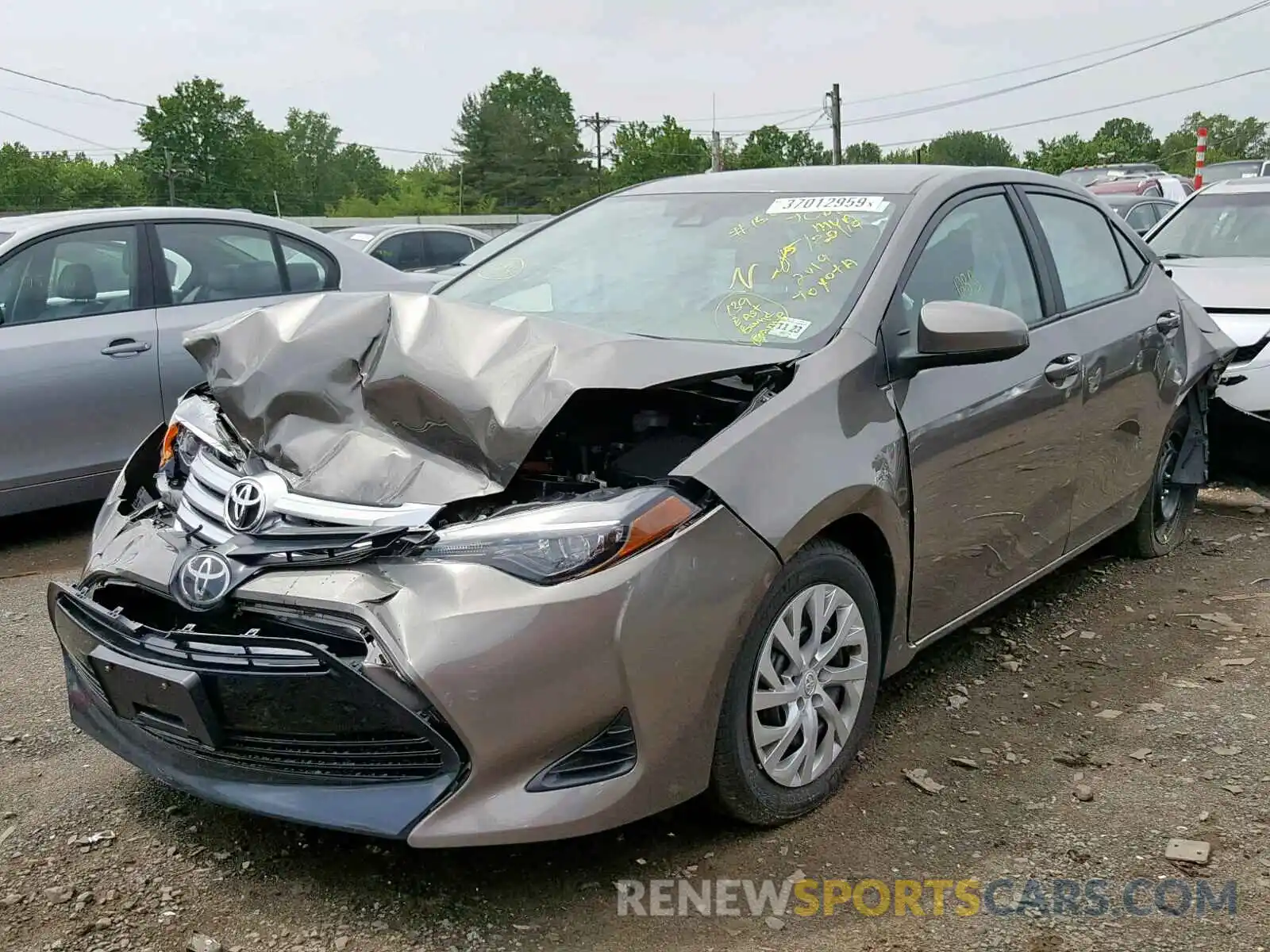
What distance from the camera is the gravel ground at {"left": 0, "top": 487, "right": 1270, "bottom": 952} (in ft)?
7.90

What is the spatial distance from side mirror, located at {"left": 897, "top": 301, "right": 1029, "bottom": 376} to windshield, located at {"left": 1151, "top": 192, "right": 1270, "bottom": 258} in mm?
4999

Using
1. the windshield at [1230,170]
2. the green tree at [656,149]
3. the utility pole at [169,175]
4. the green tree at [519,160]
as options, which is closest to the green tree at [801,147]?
the green tree at [656,149]

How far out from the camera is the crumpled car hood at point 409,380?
8.32 feet

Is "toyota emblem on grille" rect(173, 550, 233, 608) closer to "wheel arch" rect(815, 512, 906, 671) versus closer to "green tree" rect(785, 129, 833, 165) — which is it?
"wheel arch" rect(815, 512, 906, 671)

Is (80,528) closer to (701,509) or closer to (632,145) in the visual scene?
(701,509)

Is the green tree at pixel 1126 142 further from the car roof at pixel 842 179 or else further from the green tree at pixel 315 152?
the car roof at pixel 842 179

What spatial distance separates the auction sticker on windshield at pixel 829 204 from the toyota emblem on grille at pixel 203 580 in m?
1.98

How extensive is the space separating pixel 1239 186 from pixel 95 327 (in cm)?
725

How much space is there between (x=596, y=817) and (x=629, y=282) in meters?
1.71

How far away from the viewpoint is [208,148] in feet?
255

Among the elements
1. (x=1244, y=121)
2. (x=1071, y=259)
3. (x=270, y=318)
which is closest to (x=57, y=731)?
(x=270, y=318)

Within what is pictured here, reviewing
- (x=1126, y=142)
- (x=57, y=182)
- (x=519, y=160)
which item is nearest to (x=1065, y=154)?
(x=1126, y=142)

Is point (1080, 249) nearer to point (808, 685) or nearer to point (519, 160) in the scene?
point (808, 685)

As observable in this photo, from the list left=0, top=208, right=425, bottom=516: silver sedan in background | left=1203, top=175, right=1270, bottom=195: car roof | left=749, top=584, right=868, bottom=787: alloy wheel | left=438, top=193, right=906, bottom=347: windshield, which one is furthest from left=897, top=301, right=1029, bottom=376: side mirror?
left=1203, top=175, right=1270, bottom=195: car roof
